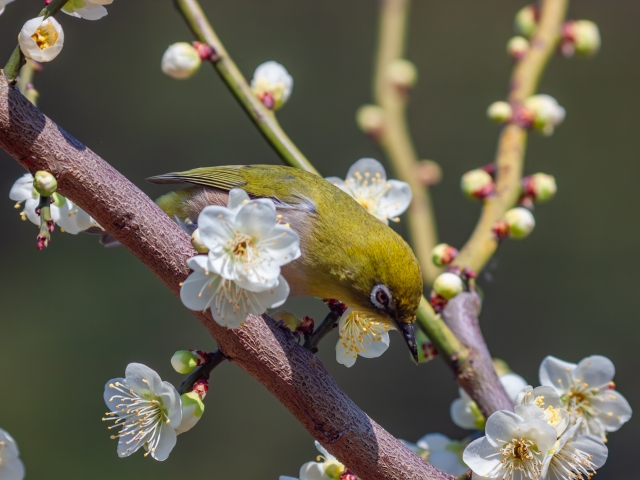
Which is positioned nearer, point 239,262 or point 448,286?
point 239,262

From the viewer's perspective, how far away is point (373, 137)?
333 centimetres

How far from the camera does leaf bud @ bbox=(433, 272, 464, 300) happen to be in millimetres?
2217

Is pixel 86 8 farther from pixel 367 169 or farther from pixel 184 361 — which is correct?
pixel 367 169

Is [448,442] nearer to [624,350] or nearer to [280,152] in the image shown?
[280,152]

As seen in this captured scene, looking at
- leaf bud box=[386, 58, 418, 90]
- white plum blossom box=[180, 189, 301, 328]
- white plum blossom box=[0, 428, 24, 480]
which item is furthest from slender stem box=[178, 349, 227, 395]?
leaf bud box=[386, 58, 418, 90]

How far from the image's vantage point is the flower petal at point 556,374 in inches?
A: 86.4

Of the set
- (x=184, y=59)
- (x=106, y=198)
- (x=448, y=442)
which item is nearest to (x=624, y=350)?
(x=448, y=442)

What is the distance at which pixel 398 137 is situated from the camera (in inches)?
128

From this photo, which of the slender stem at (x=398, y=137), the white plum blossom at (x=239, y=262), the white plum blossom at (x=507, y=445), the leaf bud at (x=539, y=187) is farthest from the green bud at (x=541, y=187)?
the white plum blossom at (x=239, y=262)

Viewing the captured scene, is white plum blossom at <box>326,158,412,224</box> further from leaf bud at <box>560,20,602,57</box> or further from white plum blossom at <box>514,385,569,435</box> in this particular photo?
leaf bud at <box>560,20,602,57</box>

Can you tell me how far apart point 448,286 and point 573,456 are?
1.99 feet

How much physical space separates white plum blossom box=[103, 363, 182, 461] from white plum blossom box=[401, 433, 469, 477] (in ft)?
2.91

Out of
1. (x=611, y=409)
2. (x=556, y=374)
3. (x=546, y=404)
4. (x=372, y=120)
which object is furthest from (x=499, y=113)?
(x=546, y=404)

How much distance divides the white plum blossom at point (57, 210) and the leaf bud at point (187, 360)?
0.51 m
